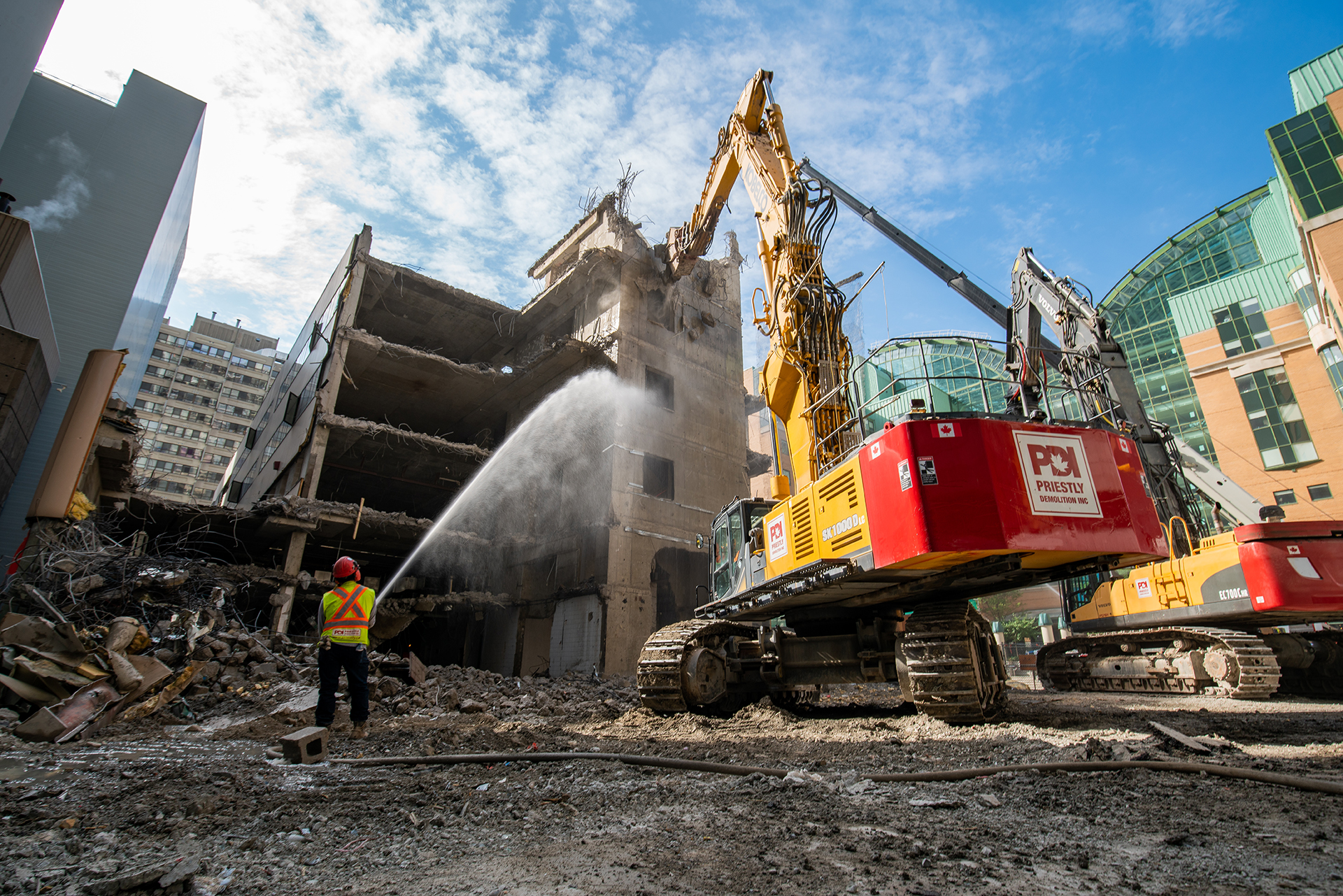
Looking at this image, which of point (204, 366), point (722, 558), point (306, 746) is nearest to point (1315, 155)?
point (722, 558)

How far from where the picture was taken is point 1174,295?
44625 mm

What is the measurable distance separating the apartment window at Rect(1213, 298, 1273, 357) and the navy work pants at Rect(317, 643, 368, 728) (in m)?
50.2

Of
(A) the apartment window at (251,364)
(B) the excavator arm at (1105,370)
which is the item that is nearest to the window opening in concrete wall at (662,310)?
(B) the excavator arm at (1105,370)

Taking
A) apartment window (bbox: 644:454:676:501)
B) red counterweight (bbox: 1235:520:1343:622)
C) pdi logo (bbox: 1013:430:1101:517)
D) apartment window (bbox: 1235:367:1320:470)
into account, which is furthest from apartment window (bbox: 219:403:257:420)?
apartment window (bbox: 1235:367:1320:470)

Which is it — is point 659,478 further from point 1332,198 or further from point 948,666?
point 1332,198

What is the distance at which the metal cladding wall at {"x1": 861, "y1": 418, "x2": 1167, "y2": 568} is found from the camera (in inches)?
220

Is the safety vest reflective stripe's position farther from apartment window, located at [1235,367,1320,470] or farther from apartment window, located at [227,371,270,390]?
apartment window, located at [227,371,270,390]

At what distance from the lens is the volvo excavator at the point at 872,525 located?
18.9 ft

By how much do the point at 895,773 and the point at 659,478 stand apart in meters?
17.9

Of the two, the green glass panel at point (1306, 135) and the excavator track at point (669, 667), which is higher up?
the green glass panel at point (1306, 135)

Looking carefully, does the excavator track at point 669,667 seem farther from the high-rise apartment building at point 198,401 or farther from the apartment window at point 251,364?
the apartment window at point 251,364

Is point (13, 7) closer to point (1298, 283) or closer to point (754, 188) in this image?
point (754, 188)

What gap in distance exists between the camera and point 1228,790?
3939 mm

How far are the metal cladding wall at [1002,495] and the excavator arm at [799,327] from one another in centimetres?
171
